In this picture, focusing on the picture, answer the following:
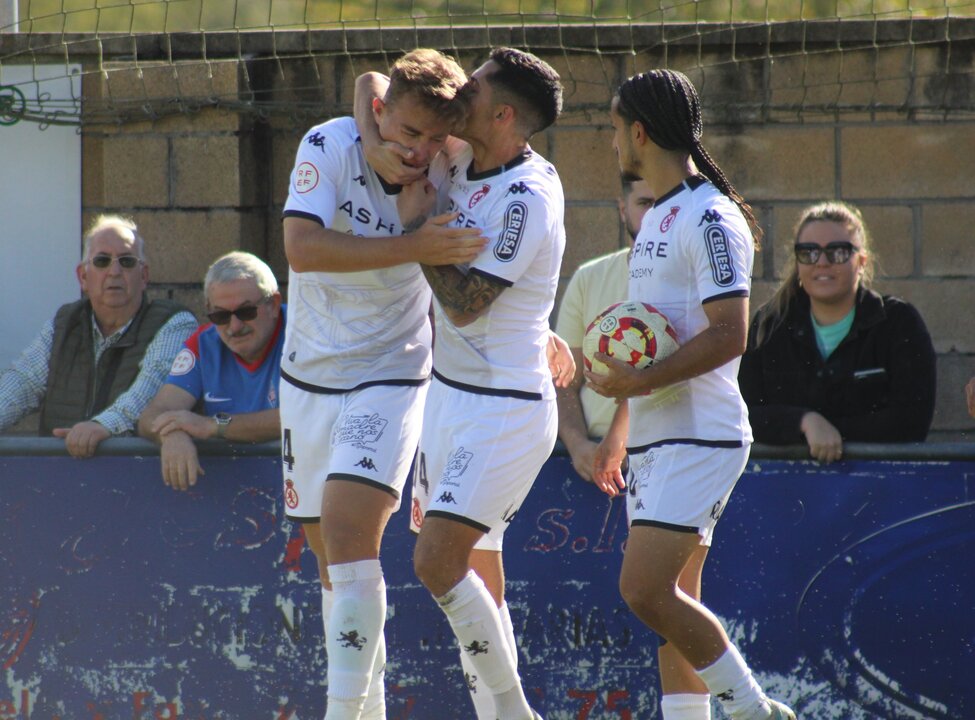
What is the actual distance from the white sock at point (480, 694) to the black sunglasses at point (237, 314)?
1640 mm

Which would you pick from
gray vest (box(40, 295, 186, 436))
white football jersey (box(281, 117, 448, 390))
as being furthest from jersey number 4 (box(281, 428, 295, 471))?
gray vest (box(40, 295, 186, 436))

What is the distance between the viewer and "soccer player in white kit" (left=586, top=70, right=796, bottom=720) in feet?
12.7

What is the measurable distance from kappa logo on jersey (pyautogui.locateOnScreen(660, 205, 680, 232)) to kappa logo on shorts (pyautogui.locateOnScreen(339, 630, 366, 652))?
4.89ft

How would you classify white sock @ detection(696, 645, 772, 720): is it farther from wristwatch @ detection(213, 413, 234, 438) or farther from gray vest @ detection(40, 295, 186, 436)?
gray vest @ detection(40, 295, 186, 436)

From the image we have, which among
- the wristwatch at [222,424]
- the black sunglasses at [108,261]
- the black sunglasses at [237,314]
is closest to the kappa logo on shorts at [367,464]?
the wristwatch at [222,424]

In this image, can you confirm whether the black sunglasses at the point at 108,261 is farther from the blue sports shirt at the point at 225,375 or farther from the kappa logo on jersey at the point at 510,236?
the kappa logo on jersey at the point at 510,236

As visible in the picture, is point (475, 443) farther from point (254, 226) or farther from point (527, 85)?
point (254, 226)

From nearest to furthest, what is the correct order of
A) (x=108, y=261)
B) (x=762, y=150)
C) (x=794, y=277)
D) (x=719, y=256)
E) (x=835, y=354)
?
(x=719, y=256) < (x=835, y=354) < (x=794, y=277) < (x=108, y=261) < (x=762, y=150)

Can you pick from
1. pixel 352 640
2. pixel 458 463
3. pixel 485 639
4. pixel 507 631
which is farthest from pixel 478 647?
pixel 458 463

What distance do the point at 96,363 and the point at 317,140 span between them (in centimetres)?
216

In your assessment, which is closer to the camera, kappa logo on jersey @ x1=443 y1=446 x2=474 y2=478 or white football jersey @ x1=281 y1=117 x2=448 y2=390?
kappa logo on jersey @ x1=443 y1=446 x2=474 y2=478

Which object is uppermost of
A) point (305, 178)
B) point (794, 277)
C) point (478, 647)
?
point (305, 178)

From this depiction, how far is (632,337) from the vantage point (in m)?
3.88

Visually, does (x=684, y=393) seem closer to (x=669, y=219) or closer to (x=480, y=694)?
(x=669, y=219)
